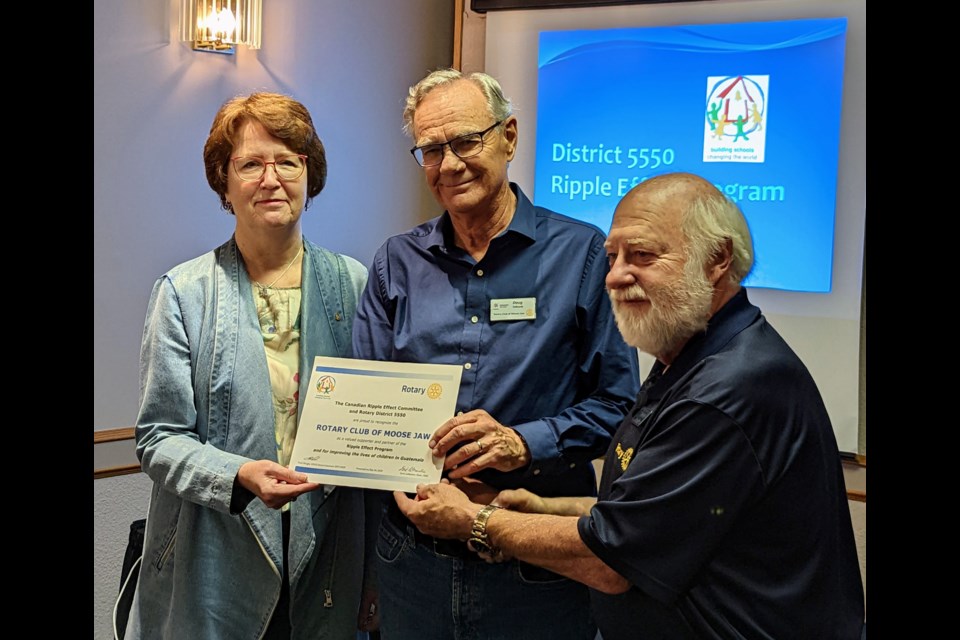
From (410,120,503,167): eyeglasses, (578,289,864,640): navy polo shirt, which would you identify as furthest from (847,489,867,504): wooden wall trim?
(410,120,503,167): eyeglasses

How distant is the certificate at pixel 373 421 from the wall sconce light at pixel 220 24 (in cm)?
197

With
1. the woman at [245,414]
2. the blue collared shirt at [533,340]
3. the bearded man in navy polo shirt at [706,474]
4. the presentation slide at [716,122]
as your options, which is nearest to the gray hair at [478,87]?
the blue collared shirt at [533,340]

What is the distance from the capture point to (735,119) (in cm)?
365

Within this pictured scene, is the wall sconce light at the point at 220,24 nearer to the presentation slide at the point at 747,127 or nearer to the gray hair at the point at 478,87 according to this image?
the presentation slide at the point at 747,127

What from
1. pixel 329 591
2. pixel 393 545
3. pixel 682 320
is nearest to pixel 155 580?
pixel 329 591

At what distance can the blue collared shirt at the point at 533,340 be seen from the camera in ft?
6.79

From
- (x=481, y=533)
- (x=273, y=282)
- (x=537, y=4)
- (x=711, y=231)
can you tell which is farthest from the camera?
(x=537, y=4)

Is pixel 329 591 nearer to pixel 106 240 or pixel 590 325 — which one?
pixel 590 325

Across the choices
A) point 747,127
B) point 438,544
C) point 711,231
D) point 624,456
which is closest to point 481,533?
point 438,544

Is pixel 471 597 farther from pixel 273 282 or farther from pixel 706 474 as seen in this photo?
pixel 273 282

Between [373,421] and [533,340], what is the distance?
1.24 ft

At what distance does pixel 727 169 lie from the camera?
144 inches

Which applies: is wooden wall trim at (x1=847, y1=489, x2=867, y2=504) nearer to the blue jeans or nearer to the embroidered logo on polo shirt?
the blue jeans

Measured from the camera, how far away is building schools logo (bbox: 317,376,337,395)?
2146mm
